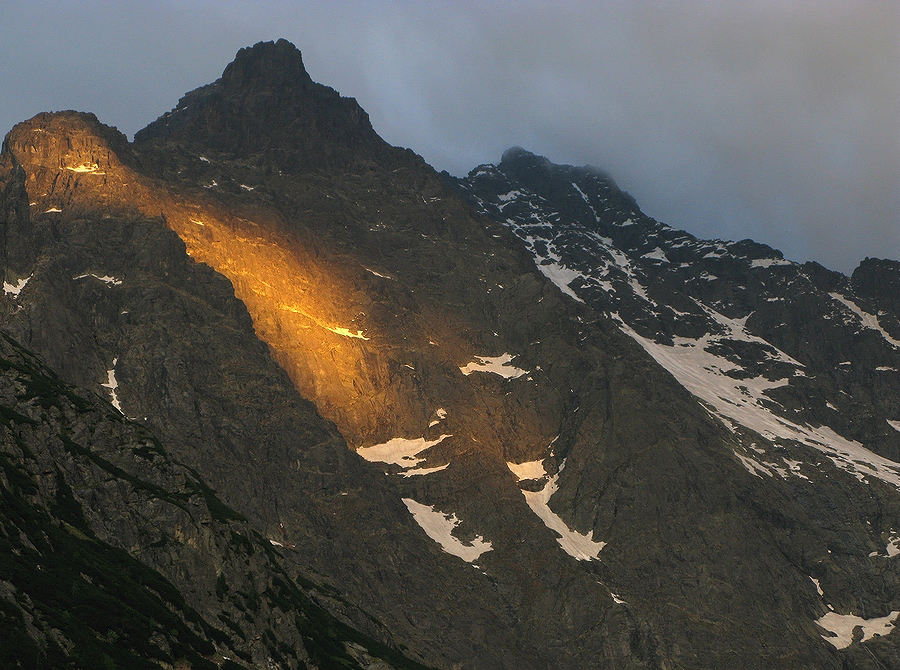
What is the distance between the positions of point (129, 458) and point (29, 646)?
180 feet

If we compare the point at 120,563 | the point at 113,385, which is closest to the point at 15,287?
the point at 113,385

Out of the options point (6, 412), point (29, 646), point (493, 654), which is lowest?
point (493, 654)

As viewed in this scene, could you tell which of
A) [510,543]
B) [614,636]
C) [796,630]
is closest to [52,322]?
[510,543]

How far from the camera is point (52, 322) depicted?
178625mm

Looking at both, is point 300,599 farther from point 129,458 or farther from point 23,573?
point 23,573

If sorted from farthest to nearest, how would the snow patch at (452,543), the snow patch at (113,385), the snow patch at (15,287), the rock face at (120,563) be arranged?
the snow patch at (452,543)
the snow patch at (15,287)
the snow patch at (113,385)
the rock face at (120,563)

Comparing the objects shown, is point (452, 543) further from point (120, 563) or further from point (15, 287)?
point (120, 563)

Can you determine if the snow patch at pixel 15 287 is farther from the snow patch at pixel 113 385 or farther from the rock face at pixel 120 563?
the rock face at pixel 120 563

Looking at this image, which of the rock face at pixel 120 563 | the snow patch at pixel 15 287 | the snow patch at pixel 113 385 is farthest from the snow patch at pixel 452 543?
the snow patch at pixel 15 287

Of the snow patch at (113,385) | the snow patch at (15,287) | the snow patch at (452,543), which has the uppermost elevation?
the snow patch at (15,287)

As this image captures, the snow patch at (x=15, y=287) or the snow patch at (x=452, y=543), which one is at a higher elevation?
the snow patch at (x=15, y=287)

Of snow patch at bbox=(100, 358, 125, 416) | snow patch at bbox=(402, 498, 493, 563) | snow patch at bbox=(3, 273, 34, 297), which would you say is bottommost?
snow patch at bbox=(402, 498, 493, 563)

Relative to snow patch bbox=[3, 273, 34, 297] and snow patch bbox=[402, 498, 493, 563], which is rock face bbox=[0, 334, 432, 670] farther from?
snow patch bbox=[3, 273, 34, 297]

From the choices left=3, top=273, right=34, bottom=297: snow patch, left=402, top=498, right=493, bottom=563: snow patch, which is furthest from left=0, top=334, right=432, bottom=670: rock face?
left=3, top=273, right=34, bottom=297: snow patch
